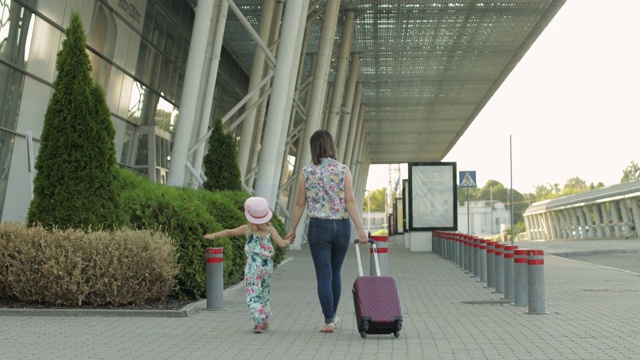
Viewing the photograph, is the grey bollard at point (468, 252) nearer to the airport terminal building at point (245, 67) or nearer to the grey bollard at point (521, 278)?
the airport terminal building at point (245, 67)

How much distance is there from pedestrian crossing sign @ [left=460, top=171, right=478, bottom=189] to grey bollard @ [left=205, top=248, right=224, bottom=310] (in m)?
22.0

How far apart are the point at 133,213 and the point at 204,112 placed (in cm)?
1315

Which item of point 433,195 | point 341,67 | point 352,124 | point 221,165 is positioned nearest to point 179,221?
point 221,165

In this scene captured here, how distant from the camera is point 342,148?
56.8 m

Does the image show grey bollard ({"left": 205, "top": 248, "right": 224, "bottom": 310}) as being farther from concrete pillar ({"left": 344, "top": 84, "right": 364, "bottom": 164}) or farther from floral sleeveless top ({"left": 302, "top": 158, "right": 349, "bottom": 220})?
concrete pillar ({"left": 344, "top": 84, "right": 364, "bottom": 164})

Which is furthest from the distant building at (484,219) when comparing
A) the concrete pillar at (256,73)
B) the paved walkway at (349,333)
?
the paved walkway at (349,333)

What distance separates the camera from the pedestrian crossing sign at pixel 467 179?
3475 centimetres

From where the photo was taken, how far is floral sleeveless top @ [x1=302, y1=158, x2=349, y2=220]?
10086 millimetres

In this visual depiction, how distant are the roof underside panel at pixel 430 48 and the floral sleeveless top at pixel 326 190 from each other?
28.9 metres

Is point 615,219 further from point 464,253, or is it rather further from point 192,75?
point 192,75

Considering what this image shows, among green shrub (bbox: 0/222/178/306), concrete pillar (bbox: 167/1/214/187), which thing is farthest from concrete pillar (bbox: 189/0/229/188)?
green shrub (bbox: 0/222/178/306)

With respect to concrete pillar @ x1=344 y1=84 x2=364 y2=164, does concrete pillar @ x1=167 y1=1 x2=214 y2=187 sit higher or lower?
lower

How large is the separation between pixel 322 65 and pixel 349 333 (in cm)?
2819

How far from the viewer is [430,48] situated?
2018 inches
